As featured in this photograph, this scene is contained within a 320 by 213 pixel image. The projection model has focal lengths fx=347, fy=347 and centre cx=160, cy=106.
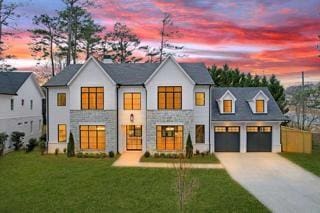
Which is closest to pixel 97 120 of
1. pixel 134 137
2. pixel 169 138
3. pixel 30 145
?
pixel 134 137

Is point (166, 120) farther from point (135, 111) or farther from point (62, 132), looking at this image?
point (62, 132)

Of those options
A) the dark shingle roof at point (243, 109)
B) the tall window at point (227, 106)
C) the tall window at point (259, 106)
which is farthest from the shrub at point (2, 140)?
the tall window at point (259, 106)

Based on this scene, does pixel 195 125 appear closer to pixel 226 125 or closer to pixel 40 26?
pixel 226 125

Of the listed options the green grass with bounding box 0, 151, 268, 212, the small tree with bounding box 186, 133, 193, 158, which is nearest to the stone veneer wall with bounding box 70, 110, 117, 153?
the green grass with bounding box 0, 151, 268, 212

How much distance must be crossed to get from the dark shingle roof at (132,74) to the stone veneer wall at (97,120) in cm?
284

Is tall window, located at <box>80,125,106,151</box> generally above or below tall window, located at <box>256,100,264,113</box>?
below

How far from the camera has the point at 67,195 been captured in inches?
639

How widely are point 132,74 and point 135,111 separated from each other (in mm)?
3570

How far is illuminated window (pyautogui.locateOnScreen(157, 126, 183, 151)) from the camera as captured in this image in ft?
92.2

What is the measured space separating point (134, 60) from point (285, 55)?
2289cm

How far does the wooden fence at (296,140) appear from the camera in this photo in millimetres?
28984

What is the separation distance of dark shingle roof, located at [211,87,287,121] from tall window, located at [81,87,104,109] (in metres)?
9.50

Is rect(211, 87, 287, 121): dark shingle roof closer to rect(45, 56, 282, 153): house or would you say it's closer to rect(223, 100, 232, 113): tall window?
rect(45, 56, 282, 153): house

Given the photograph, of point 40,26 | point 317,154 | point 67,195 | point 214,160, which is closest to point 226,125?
point 214,160
